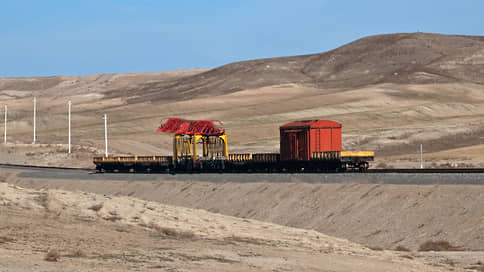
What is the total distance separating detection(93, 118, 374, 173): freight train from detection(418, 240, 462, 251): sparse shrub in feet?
59.5

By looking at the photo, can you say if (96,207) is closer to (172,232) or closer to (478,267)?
(172,232)

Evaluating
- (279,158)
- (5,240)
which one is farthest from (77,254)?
(279,158)

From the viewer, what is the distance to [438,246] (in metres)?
30.6

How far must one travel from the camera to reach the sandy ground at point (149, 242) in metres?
20.4

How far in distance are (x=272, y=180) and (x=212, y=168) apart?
40.5 ft

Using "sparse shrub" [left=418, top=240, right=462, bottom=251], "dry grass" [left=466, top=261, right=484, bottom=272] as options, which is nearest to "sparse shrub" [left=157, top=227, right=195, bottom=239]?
"dry grass" [left=466, top=261, right=484, bottom=272]

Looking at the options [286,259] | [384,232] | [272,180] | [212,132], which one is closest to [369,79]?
[212,132]

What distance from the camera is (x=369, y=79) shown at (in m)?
193

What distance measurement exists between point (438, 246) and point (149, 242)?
40.4ft

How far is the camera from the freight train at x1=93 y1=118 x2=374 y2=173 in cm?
5031

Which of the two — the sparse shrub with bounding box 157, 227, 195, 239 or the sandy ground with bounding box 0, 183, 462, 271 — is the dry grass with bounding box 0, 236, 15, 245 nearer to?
the sandy ground with bounding box 0, 183, 462, 271

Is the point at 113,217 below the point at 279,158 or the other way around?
below

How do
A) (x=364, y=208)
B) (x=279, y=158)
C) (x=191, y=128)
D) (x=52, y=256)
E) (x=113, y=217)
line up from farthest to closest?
(x=191, y=128) → (x=279, y=158) → (x=364, y=208) → (x=113, y=217) → (x=52, y=256)

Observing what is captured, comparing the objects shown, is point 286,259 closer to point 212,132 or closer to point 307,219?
point 307,219
